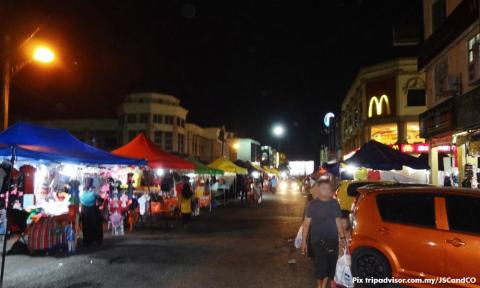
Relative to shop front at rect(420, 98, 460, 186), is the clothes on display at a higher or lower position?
lower

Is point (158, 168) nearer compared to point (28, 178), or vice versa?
point (28, 178)

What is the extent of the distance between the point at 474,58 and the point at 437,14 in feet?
16.6

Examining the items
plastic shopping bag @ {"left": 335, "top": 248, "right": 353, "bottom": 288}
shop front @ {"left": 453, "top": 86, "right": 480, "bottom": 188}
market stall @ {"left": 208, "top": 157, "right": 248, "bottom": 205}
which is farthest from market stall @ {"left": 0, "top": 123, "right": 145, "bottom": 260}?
market stall @ {"left": 208, "top": 157, "right": 248, "bottom": 205}

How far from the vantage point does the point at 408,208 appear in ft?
23.8

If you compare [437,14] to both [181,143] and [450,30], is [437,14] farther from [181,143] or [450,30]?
[181,143]

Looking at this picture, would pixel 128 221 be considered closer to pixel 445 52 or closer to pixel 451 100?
pixel 451 100

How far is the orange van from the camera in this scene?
6285 mm

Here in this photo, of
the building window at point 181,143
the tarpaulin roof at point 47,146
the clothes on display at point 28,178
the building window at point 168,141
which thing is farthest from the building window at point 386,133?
the building window at point 181,143

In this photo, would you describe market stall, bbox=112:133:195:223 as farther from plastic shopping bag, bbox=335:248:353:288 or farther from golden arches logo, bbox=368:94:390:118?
golden arches logo, bbox=368:94:390:118

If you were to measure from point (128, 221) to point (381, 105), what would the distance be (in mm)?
23420

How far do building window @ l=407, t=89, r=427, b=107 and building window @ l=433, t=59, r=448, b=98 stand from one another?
1205 cm

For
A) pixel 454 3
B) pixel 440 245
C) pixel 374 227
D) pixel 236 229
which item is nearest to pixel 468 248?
pixel 440 245

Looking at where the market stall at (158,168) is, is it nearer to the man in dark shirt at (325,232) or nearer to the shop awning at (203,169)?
the shop awning at (203,169)

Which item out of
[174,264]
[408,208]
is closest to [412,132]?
[174,264]
